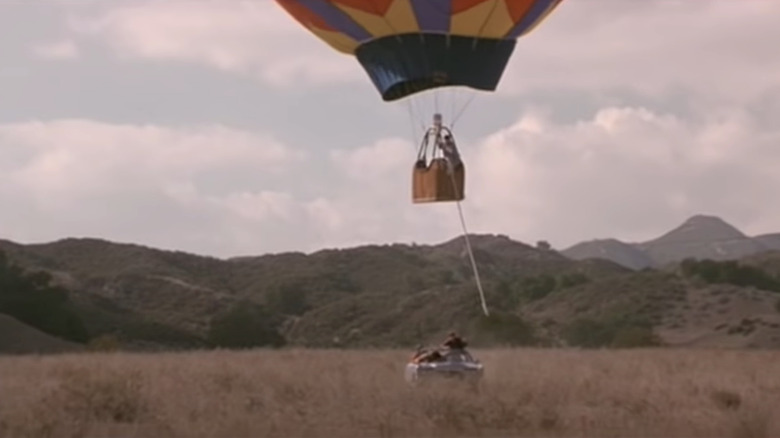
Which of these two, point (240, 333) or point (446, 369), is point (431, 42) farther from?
point (240, 333)

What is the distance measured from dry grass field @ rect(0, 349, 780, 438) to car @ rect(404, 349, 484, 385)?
1.24 ft

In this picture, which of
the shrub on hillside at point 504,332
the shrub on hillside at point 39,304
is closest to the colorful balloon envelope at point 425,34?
the shrub on hillside at point 504,332

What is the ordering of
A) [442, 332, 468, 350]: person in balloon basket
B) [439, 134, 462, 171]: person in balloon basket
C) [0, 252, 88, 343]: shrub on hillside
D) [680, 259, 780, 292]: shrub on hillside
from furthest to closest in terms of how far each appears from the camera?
[680, 259, 780, 292]: shrub on hillside → [0, 252, 88, 343]: shrub on hillside → [439, 134, 462, 171]: person in balloon basket → [442, 332, 468, 350]: person in balloon basket

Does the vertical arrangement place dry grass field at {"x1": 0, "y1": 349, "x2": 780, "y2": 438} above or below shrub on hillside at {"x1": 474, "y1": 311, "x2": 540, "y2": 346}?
below

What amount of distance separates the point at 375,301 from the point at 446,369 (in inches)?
2311

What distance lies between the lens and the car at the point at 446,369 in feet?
70.0

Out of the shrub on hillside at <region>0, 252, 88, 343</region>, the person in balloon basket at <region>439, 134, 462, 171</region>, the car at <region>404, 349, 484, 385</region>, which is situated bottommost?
the car at <region>404, 349, 484, 385</region>

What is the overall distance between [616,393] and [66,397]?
7437mm

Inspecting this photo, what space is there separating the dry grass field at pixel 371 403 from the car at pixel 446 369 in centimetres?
38

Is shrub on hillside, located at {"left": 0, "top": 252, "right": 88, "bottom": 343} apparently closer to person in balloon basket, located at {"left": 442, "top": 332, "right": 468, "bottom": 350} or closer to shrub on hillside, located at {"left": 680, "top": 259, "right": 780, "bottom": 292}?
shrub on hillside, located at {"left": 680, "top": 259, "right": 780, "bottom": 292}

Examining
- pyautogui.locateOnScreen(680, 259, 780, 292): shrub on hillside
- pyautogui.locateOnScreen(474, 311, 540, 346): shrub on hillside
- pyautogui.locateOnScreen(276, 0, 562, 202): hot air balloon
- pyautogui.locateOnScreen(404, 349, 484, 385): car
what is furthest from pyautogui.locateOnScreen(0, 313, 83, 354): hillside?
pyautogui.locateOnScreen(680, 259, 780, 292): shrub on hillside

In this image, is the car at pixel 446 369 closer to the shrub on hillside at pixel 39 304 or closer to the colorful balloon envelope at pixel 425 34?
the colorful balloon envelope at pixel 425 34

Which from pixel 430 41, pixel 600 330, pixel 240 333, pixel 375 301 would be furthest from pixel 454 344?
pixel 375 301

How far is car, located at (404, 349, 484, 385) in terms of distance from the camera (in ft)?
70.0
